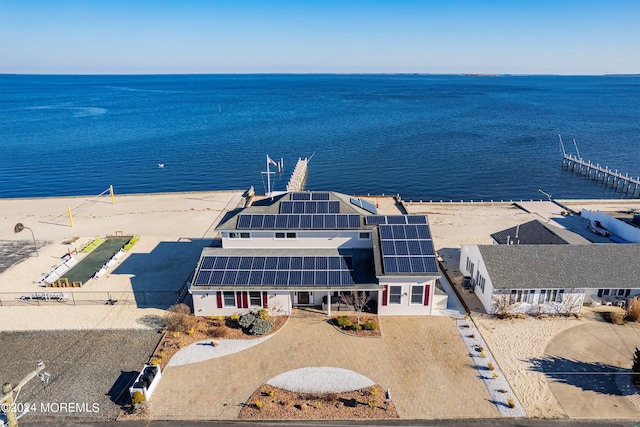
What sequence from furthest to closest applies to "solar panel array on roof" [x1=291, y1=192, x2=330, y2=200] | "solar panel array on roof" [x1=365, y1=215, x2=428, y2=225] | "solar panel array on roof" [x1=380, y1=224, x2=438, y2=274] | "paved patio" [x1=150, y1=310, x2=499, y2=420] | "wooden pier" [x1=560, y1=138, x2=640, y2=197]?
"wooden pier" [x1=560, y1=138, x2=640, y2=197], "solar panel array on roof" [x1=291, y1=192, x2=330, y2=200], "solar panel array on roof" [x1=365, y1=215, x2=428, y2=225], "solar panel array on roof" [x1=380, y1=224, x2=438, y2=274], "paved patio" [x1=150, y1=310, x2=499, y2=420]

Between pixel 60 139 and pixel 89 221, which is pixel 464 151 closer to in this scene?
pixel 89 221

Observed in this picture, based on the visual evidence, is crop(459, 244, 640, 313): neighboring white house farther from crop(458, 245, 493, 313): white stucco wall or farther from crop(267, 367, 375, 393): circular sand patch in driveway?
crop(267, 367, 375, 393): circular sand patch in driveway

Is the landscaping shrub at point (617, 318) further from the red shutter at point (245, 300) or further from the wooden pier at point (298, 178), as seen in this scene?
the wooden pier at point (298, 178)

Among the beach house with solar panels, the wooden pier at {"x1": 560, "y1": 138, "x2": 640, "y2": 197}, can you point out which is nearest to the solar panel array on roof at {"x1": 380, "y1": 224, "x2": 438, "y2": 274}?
the beach house with solar panels

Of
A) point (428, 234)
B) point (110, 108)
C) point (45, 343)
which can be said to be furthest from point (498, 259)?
point (110, 108)

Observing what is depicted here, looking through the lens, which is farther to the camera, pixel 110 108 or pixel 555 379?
pixel 110 108

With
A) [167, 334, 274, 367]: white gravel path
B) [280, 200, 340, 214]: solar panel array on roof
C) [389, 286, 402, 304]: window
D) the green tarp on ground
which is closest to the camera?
[167, 334, 274, 367]: white gravel path

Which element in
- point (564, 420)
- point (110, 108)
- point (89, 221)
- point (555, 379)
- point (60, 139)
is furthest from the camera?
point (110, 108)
